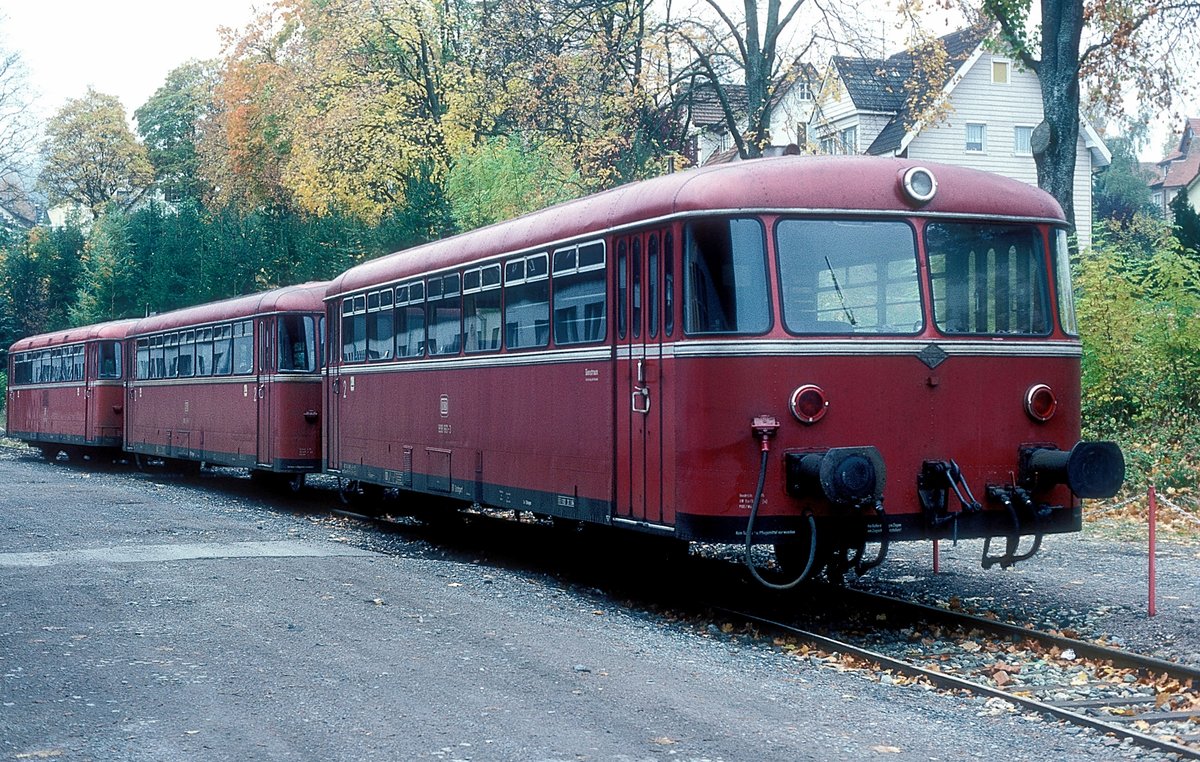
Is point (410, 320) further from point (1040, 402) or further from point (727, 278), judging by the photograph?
point (1040, 402)

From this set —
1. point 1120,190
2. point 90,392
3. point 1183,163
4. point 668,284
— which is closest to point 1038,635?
point 668,284

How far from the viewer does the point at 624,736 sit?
732 centimetres

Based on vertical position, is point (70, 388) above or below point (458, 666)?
above

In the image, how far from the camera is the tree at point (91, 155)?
243 feet

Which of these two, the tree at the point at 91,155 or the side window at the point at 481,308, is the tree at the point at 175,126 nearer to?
the tree at the point at 91,155

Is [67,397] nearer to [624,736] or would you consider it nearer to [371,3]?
[371,3]

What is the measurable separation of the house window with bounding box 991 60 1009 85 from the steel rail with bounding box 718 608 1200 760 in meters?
39.6

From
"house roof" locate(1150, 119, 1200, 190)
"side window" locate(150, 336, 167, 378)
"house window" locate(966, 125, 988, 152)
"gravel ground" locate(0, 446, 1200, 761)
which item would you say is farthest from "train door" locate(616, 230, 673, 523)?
"house roof" locate(1150, 119, 1200, 190)

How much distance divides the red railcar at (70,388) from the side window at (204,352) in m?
5.77

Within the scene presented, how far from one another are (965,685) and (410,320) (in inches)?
348

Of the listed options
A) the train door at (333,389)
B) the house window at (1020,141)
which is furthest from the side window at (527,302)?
the house window at (1020,141)

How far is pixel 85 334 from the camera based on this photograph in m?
32.8

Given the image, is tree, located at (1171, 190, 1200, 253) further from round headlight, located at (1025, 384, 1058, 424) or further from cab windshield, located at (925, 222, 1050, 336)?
round headlight, located at (1025, 384, 1058, 424)

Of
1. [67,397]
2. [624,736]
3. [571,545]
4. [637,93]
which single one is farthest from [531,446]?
[67,397]
